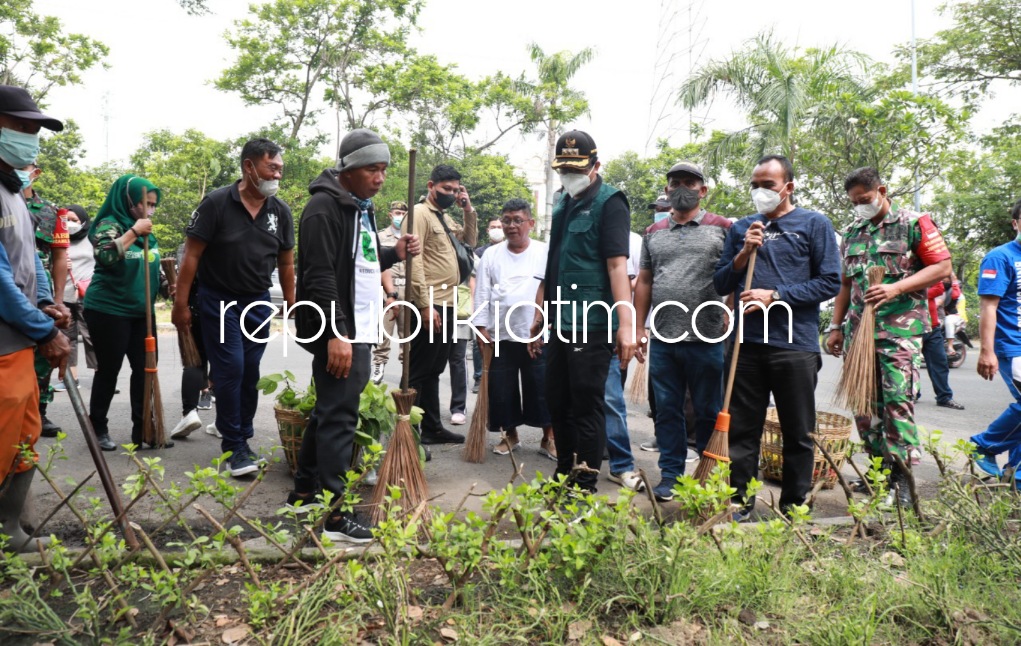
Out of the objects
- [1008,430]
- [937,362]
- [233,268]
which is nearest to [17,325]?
[233,268]

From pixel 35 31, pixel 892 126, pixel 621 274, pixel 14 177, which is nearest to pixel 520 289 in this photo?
pixel 621 274

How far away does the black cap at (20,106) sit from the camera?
316 centimetres

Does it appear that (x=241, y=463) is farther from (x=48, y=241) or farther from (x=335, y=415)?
(x=48, y=241)

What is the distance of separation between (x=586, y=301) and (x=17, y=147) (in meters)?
2.66

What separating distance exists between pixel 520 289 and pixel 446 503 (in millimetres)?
1916

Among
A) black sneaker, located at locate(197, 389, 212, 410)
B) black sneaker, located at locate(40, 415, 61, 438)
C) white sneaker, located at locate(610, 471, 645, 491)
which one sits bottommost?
white sneaker, located at locate(610, 471, 645, 491)

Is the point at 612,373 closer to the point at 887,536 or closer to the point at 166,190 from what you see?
the point at 887,536

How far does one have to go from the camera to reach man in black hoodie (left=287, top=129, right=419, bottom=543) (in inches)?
140

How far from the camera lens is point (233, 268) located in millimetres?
4723

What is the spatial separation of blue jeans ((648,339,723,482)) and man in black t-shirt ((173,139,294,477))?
8.00 ft

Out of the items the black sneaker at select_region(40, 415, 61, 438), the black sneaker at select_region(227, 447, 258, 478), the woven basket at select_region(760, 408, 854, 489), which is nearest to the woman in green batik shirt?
the black sneaker at select_region(40, 415, 61, 438)

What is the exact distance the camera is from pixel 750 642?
8.36 feet

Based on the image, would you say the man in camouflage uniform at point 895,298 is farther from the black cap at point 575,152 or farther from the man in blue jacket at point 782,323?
the black cap at point 575,152

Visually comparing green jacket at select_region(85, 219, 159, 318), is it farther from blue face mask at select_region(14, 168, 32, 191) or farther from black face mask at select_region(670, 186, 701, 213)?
black face mask at select_region(670, 186, 701, 213)
